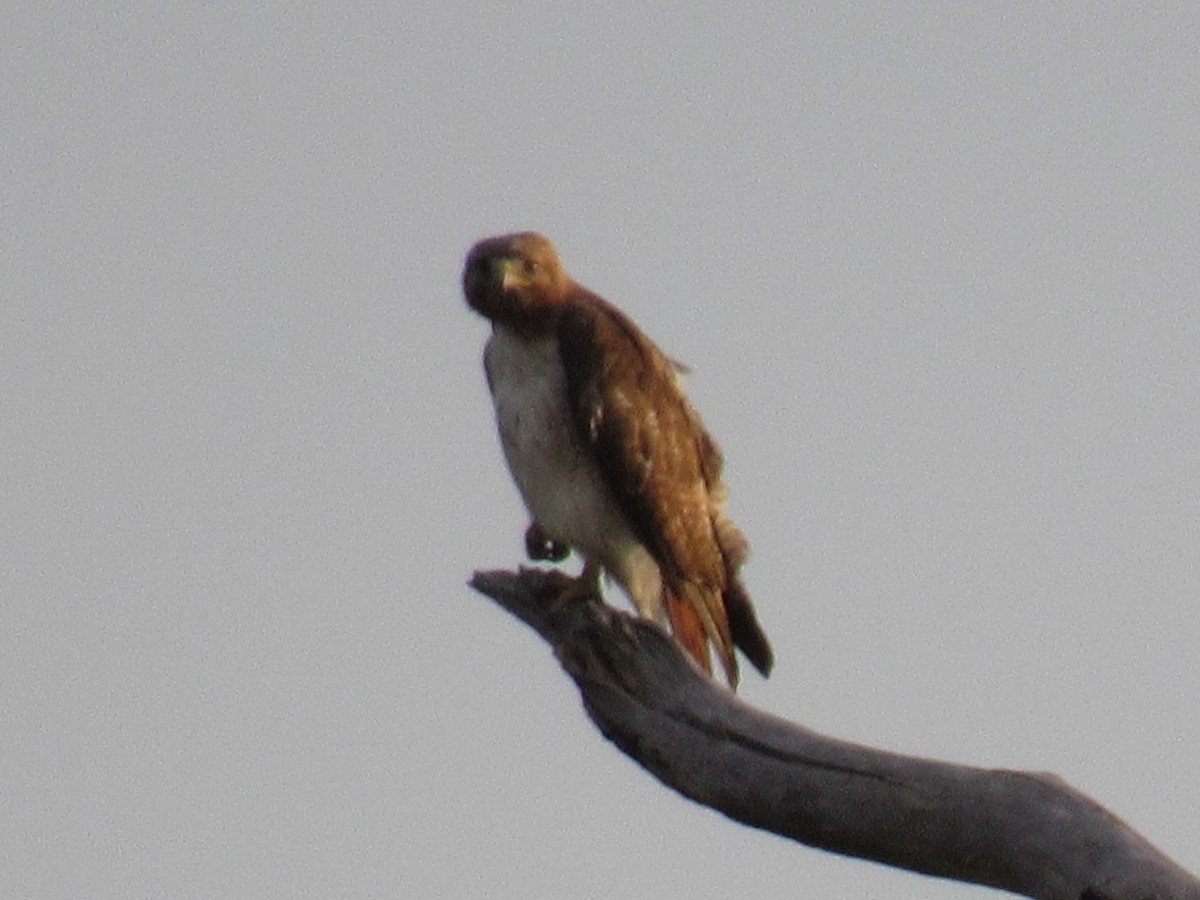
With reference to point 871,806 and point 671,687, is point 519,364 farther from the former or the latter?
point 871,806

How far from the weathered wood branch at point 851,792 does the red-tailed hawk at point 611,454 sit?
71.7 inches

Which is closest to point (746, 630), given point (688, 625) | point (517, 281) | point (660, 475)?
point (688, 625)

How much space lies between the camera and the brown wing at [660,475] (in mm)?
8352

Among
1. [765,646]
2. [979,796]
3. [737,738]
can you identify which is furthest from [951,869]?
[765,646]

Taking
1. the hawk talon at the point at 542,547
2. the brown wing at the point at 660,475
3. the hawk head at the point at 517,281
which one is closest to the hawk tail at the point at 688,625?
the brown wing at the point at 660,475

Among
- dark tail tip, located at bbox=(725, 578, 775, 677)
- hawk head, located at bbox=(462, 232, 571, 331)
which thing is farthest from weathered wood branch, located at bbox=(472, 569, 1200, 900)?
hawk head, located at bbox=(462, 232, 571, 331)

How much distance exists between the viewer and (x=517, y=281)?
8570 mm

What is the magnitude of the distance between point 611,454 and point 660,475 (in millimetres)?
189

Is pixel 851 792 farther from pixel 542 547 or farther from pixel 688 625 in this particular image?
pixel 542 547

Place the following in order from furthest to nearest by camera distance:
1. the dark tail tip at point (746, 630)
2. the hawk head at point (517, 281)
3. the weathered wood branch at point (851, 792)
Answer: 1. the hawk head at point (517, 281)
2. the dark tail tip at point (746, 630)
3. the weathered wood branch at point (851, 792)

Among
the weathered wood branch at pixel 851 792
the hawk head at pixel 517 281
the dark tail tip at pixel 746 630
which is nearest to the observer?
the weathered wood branch at pixel 851 792

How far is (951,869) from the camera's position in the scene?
215 inches

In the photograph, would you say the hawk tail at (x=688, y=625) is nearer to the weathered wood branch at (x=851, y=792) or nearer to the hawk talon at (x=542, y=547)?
the hawk talon at (x=542, y=547)

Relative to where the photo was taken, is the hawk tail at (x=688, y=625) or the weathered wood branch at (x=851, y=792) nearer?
the weathered wood branch at (x=851, y=792)
